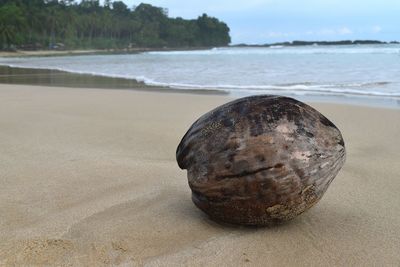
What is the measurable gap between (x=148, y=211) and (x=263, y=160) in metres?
0.85

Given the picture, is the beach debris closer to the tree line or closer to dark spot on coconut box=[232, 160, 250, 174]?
dark spot on coconut box=[232, 160, 250, 174]

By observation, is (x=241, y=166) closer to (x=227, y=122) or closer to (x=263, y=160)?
(x=263, y=160)

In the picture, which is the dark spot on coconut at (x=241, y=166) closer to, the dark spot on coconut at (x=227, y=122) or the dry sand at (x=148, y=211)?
the dark spot on coconut at (x=227, y=122)

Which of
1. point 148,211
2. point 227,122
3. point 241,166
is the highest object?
point 227,122

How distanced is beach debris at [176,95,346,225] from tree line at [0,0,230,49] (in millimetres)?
76634

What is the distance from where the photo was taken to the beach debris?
7.77 feet

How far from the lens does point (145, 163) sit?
3969mm

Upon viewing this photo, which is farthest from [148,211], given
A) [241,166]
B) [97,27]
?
[97,27]

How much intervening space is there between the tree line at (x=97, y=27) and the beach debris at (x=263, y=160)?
76.6 meters

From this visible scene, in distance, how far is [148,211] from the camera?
285 cm

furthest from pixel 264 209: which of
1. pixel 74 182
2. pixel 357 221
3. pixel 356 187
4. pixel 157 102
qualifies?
pixel 157 102

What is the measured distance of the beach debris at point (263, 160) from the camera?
7.77 feet

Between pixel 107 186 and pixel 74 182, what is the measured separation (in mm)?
263

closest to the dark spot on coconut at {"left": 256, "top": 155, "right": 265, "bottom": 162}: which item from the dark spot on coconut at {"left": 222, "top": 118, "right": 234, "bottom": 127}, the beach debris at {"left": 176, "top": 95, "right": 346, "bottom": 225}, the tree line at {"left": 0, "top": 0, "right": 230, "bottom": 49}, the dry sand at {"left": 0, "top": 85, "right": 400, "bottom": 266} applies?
the beach debris at {"left": 176, "top": 95, "right": 346, "bottom": 225}
